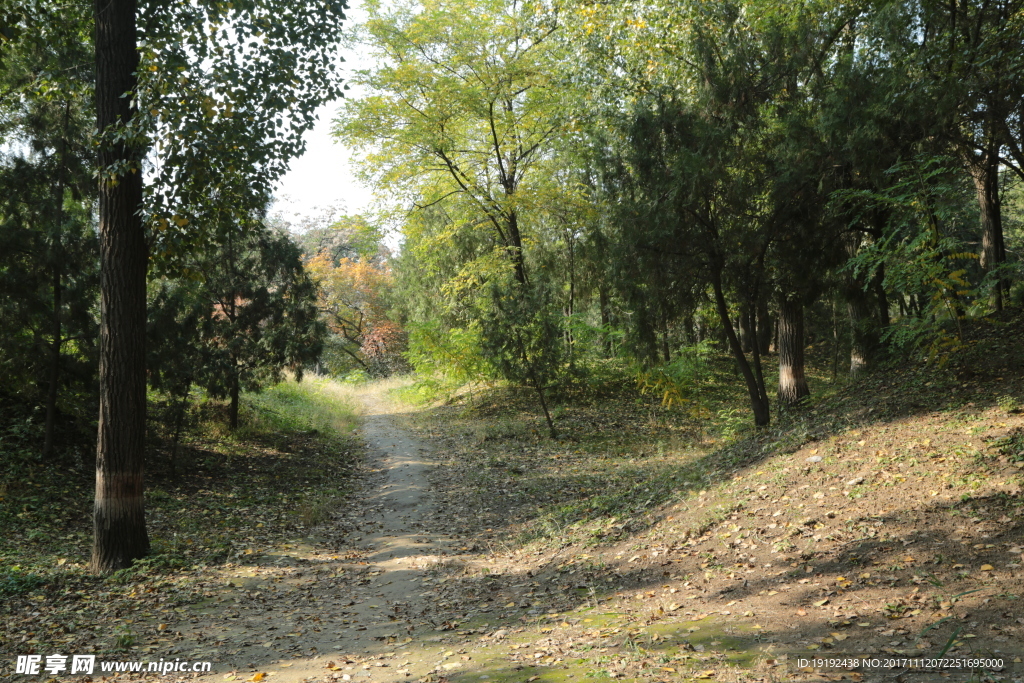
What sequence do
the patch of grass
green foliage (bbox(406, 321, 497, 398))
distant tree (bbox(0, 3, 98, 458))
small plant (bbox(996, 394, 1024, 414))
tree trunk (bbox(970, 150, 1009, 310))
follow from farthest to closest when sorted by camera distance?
green foliage (bbox(406, 321, 497, 398)), the patch of grass, tree trunk (bbox(970, 150, 1009, 310)), distant tree (bbox(0, 3, 98, 458)), small plant (bbox(996, 394, 1024, 414))

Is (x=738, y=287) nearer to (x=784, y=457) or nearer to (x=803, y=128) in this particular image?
(x=803, y=128)

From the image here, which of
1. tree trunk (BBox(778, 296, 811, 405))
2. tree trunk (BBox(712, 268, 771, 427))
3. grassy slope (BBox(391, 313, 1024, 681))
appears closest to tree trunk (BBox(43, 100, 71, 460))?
grassy slope (BBox(391, 313, 1024, 681))

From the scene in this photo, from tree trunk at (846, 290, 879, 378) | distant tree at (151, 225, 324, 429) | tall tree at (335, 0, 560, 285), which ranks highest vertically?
tall tree at (335, 0, 560, 285)

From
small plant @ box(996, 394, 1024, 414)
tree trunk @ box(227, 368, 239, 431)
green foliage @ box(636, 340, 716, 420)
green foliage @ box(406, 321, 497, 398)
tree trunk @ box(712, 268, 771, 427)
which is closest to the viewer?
small plant @ box(996, 394, 1024, 414)

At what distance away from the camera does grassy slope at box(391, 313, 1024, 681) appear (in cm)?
433

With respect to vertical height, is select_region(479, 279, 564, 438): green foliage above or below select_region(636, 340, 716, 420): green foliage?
above

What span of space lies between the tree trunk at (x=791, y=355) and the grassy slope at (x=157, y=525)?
8666 mm

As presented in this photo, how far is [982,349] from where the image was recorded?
834cm

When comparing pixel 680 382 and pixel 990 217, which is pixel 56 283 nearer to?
A: pixel 680 382

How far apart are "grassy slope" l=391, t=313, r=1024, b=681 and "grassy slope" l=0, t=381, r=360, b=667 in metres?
2.89

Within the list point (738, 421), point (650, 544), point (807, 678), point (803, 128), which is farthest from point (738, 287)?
point (807, 678)

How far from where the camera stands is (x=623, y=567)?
21.6 feet

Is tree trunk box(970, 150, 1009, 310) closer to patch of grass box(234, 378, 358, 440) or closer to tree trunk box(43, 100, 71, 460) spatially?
tree trunk box(43, 100, 71, 460)

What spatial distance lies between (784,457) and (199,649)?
6716 millimetres
